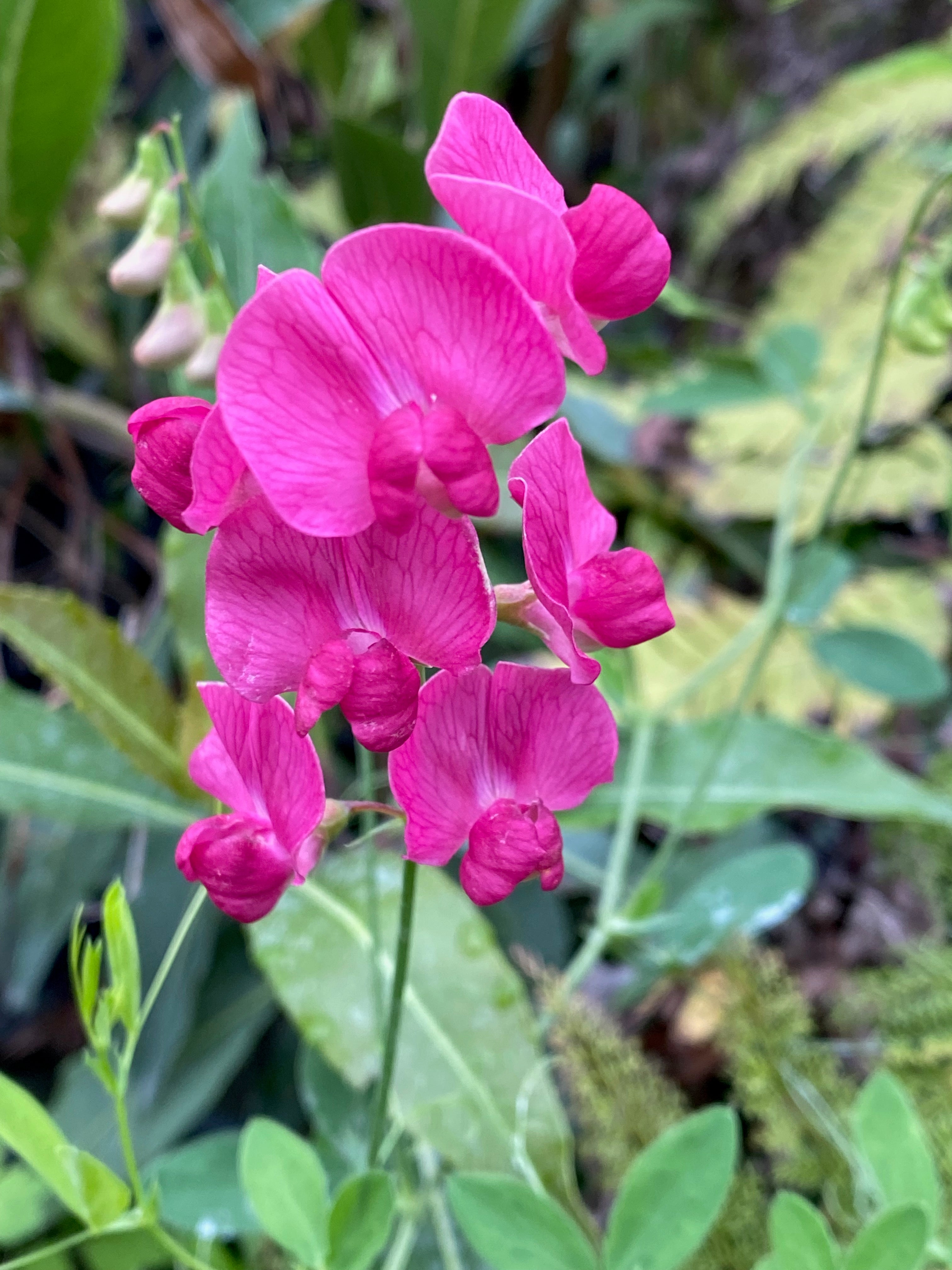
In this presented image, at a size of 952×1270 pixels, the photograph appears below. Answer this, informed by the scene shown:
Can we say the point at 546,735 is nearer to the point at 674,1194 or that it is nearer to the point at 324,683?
the point at 324,683

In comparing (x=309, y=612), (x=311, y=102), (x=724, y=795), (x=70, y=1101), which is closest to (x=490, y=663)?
(x=724, y=795)

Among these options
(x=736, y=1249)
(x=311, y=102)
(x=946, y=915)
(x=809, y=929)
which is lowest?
(x=809, y=929)

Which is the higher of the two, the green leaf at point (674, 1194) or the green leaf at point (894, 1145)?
the green leaf at point (674, 1194)

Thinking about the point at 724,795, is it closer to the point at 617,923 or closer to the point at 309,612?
the point at 617,923

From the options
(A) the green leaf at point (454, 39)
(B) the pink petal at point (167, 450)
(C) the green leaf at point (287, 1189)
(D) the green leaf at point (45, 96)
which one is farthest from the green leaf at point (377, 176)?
(C) the green leaf at point (287, 1189)

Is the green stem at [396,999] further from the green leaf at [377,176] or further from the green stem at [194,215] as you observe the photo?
the green leaf at [377,176]

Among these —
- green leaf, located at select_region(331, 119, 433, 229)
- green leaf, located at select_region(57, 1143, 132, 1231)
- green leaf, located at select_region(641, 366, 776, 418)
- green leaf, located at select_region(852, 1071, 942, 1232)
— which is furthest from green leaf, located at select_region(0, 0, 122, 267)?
green leaf, located at select_region(852, 1071, 942, 1232)

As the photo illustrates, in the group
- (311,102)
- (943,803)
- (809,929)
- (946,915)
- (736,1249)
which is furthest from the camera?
(311,102)
